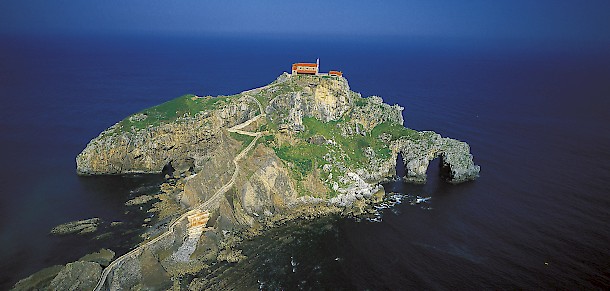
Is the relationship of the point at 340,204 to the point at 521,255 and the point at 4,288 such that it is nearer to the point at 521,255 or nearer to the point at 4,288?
the point at 521,255

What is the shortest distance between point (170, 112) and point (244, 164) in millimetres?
30631

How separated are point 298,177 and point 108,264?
37010mm

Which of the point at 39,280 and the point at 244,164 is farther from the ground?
the point at 244,164

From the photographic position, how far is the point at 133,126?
9644cm

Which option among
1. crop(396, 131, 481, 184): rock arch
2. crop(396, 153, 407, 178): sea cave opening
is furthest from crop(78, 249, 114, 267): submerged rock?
crop(396, 153, 407, 178): sea cave opening

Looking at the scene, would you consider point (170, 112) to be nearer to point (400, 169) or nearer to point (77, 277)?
point (77, 277)

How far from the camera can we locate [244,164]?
81.7 m

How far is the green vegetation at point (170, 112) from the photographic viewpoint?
3836 inches

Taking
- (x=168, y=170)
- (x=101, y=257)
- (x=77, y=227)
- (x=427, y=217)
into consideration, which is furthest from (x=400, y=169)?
(x=77, y=227)

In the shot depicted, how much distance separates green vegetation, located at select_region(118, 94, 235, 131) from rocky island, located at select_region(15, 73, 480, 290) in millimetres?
293

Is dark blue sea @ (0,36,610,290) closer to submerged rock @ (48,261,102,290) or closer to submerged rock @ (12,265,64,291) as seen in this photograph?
submerged rock @ (12,265,64,291)

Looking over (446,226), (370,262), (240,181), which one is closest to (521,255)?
(446,226)

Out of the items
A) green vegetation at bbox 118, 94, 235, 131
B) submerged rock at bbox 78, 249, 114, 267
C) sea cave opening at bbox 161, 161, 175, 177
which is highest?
green vegetation at bbox 118, 94, 235, 131

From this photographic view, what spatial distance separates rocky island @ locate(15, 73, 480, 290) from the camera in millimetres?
62184
